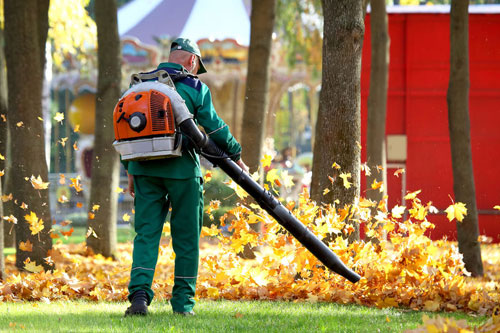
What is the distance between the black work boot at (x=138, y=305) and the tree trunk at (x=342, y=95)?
2.52 m

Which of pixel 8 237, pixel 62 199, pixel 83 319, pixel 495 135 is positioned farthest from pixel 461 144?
pixel 8 237

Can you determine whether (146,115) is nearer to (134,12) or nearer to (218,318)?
(218,318)

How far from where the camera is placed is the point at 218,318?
550 centimetres

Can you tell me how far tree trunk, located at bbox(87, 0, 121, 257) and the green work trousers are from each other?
6.34 meters

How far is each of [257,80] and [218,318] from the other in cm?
633

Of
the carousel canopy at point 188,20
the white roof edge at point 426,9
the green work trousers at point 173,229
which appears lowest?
the green work trousers at point 173,229

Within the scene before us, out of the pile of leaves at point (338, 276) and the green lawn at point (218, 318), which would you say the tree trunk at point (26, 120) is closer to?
the pile of leaves at point (338, 276)

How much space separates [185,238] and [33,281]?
2240 millimetres

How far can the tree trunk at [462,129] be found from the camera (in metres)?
9.40

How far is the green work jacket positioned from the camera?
5.38 metres

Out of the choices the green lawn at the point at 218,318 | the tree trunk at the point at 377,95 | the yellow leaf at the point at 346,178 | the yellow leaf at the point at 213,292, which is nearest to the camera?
the green lawn at the point at 218,318

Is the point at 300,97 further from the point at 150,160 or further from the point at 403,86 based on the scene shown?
the point at 150,160

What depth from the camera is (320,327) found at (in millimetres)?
5199

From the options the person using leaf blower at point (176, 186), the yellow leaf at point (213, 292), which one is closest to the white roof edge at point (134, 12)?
the yellow leaf at point (213, 292)
